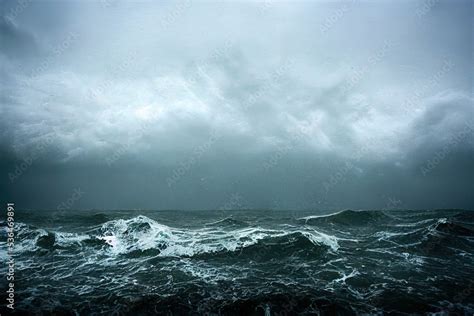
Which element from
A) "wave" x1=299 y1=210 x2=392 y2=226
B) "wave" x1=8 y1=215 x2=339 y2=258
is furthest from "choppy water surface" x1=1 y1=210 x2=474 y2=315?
"wave" x1=299 y1=210 x2=392 y2=226

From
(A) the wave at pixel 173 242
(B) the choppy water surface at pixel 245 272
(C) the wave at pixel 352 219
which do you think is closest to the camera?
(B) the choppy water surface at pixel 245 272

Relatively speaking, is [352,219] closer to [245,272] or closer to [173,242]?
[245,272]

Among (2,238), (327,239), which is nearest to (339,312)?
(327,239)

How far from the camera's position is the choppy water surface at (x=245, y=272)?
9.45 m

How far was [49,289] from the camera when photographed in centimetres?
1091

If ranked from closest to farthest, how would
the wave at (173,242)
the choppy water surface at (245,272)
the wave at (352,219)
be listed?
the choppy water surface at (245,272) < the wave at (173,242) < the wave at (352,219)

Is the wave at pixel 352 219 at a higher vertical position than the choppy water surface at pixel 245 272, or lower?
higher

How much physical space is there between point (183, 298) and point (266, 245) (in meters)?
8.69

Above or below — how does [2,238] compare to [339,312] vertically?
above

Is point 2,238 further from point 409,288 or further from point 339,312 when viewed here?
point 409,288

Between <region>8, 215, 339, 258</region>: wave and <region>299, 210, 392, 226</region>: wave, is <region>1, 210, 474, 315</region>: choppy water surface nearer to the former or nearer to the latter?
<region>8, 215, 339, 258</region>: wave

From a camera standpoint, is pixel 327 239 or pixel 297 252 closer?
pixel 297 252

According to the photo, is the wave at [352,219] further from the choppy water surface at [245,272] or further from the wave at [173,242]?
the wave at [173,242]

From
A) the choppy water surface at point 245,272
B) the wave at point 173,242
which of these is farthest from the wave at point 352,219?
the wave at point 173,242
